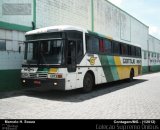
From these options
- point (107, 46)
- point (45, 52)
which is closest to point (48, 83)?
point (45, 52)

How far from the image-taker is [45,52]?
36.1 ft

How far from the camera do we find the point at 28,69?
11391 mm

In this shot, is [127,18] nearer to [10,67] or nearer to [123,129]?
[10,67]

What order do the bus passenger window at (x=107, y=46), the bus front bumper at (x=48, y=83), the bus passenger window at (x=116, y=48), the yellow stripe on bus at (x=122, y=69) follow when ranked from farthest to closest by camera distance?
the yellow stripe on bus at (x=122, y=69) < the bus passenger window at (x=116, y=48) < the bus passenger window at (x=107, y=46) < the bus front bumper at (x=48, y=83)

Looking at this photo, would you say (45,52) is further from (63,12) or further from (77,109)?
(63,12)

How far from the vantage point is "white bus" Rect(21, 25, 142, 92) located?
10531 millimetres

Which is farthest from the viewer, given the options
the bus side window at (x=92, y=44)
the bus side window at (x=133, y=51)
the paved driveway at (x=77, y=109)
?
the bus side window at (x=133, y=51)

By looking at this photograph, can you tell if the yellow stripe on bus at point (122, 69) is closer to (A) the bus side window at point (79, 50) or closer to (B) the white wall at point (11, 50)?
(A) the bus side window at point (79, 50)

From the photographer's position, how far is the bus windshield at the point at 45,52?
10.6m

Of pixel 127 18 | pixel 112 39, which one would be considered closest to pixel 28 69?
pixel 112 39

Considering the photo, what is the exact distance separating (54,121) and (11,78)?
741cm

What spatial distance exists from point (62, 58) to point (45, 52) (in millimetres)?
977

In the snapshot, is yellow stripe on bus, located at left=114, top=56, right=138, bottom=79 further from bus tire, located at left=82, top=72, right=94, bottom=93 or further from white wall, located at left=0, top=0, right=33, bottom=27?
white wall, located at left=0, top=0, right=33, bottom=27

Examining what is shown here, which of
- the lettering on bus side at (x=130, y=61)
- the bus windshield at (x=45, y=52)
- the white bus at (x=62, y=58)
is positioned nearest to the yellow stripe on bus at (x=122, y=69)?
the lettering on bus side at (x=130, y=61)
